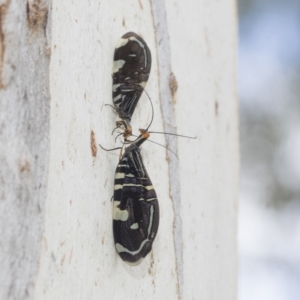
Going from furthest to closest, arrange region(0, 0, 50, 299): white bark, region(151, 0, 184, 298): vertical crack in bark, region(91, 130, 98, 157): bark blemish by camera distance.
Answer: region(151, 0, 184, 298): vertical crack in bark
region(91, 130, 98, 157): bark blemish
region(0, 0, 50, 299): white bark

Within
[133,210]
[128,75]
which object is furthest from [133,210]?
[128,75]

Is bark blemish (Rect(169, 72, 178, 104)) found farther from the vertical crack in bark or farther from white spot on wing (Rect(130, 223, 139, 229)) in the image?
white spot on wing (Rect(130, 223, 139, 229))

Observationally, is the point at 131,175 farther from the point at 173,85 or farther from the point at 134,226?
the point at 173,85

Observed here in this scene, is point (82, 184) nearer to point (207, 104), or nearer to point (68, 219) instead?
point (68, 219)

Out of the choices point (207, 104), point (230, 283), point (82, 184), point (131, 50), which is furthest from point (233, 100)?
point (82, 184)

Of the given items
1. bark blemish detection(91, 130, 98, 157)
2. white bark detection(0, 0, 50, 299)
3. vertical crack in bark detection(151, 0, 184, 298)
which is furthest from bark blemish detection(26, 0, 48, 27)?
vertical crack in bark detection(151, 0, 184, 298)

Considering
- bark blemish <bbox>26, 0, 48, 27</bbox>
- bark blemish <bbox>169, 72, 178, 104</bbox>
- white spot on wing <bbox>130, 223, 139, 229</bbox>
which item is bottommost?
white spot on wing <bbox>130, 223, 139, 229</bbox>
